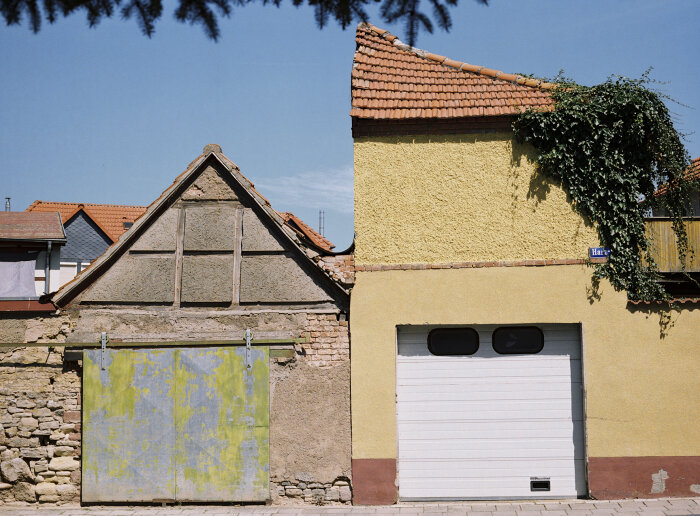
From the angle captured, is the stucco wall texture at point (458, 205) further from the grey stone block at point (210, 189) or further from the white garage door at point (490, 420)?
the grey stone block at point (210, 189)

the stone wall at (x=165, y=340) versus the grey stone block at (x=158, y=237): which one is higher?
the grey stone block at (x=158, y=237)

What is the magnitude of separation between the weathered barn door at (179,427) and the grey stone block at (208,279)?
76 centimetres

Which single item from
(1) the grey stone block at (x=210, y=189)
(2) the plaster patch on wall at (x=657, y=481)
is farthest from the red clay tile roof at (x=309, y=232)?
(2) the plaster patch on wall at (x=657, y=481)

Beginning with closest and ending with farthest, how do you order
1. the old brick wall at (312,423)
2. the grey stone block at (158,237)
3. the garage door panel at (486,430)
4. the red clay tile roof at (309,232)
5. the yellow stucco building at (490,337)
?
the yellow stucco building at (490,337), the old brick wall at (312,423), the garage door panel at (486,430), the grey stone block at (158,237), the red clay tile roof at (309,232)

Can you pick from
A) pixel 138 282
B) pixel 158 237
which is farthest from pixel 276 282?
pixel 138 282

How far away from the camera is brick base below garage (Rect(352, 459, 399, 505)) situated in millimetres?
9750

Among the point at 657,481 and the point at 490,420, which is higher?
the point at 490,420

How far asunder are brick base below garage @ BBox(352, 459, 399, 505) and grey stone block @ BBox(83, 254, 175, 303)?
3680 mm

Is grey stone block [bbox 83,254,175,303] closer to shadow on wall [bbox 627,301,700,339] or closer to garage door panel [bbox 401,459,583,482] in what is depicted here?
garage door panel [bbox 401,459,583,482]

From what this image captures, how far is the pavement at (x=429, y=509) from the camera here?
9.14 meters

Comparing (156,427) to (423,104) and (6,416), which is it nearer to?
(6,416)

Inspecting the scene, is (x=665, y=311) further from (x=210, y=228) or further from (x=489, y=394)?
(x=210, y=228)

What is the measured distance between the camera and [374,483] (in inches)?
384

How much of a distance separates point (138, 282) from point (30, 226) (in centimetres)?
1340
